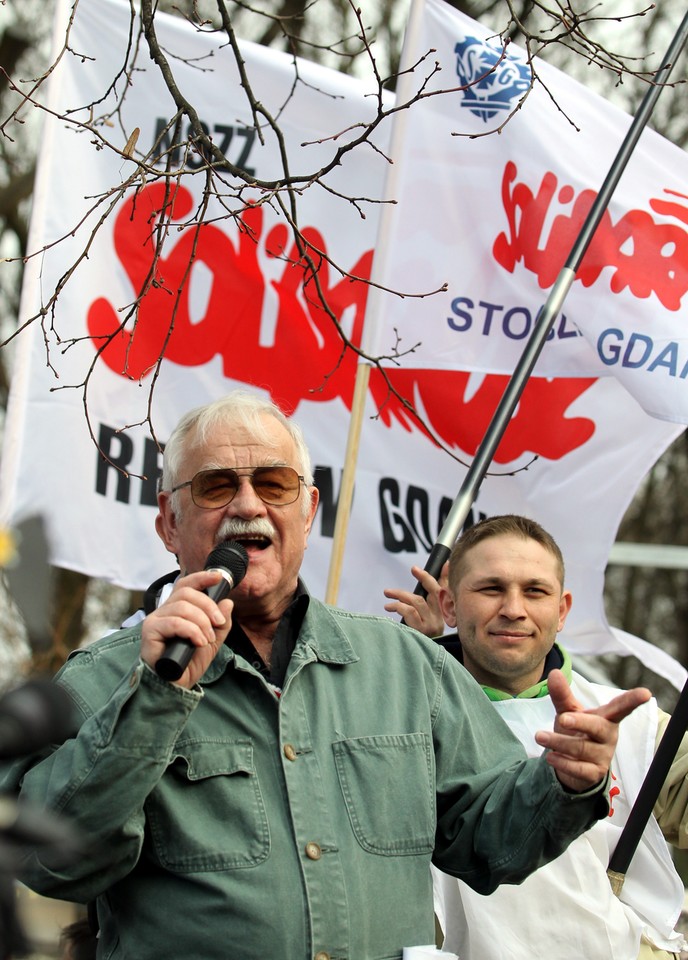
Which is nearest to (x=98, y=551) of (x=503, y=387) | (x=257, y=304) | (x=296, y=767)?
(x=257, y=304)

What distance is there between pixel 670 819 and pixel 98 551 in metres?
2.68

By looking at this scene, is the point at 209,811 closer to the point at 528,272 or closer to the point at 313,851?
the point at 313,851

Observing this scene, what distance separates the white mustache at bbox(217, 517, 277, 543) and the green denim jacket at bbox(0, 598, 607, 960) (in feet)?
0.60

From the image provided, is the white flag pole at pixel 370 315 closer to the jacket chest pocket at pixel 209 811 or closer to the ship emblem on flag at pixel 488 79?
the ship emblem on flag at pixel 488 79

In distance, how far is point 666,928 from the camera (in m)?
3.66

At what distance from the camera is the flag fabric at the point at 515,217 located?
527 cm

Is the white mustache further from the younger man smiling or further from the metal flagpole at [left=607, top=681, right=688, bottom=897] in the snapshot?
the metal flagpole at [left=607, top=681, right=688, bottom=897]

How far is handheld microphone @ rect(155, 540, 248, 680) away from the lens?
2.32 metres

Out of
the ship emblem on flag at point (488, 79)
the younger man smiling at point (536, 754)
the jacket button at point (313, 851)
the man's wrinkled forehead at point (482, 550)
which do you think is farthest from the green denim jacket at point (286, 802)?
the ship emblem on flag at point (488, 79)

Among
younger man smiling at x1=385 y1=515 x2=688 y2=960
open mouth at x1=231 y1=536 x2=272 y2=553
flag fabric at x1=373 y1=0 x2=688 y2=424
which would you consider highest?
flag fabric at x1=373 y1=0 x2=688 y2=424

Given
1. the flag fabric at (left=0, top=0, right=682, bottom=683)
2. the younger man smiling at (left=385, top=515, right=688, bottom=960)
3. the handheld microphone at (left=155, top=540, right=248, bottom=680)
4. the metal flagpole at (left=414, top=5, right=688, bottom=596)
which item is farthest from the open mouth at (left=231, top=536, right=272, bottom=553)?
the flag fabric at (left=0, top=0, right=682, bottom=683)

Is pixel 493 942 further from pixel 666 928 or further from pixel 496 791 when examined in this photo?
pixel 496 791

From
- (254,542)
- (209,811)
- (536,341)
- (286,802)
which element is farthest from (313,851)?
(536,341)

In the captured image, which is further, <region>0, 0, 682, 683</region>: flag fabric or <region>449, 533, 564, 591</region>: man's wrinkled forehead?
<region>0, 0, 682, 683</region>: flag fabric
